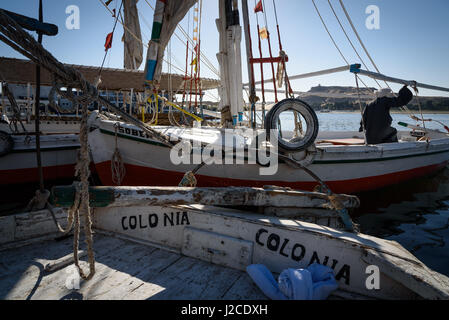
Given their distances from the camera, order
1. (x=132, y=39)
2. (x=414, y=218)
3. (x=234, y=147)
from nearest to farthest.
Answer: (x=234, y=147), (x=414, y=218), (x=132, y=39)

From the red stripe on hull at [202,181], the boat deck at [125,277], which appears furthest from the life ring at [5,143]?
the boat deck at [125,277]

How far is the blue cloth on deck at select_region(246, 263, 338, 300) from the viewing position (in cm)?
193

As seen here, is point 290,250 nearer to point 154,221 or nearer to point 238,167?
point 154,221

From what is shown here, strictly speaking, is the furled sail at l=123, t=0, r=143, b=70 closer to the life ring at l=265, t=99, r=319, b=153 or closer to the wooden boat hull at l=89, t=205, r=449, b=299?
the life ring at l=265, t=99, r=319, b=153

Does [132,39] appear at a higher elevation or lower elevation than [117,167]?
higher

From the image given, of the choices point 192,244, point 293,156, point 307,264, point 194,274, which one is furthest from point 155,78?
point 307,264

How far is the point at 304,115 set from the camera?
4.77 meters

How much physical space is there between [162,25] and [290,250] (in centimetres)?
578

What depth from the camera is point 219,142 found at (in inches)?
185

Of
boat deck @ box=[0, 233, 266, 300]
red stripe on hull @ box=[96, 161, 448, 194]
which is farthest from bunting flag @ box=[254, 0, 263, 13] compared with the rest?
boat deck @ box=[0, 233, 266, 300]

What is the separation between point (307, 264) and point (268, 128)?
281 centimetres

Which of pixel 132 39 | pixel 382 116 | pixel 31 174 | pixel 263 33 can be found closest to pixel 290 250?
pixel 382 116

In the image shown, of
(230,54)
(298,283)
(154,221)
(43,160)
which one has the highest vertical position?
(230,54)
